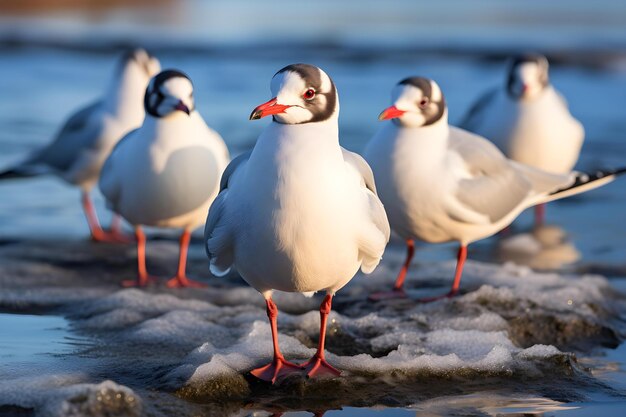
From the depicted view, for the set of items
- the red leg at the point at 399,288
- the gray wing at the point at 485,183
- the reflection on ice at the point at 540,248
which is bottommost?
the red leg at the point at 399,288

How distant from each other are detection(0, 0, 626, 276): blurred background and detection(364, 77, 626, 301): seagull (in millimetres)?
1062

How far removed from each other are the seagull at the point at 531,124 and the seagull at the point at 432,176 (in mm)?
1929

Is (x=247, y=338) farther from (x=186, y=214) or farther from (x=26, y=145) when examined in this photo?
(x=26, y=145)

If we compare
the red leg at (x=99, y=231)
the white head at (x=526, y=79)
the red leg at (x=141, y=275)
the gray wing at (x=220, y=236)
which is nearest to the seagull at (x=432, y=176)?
the gray wing at (x=220, y=236)

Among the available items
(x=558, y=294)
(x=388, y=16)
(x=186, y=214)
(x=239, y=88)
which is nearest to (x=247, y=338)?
(x=186, y=214)

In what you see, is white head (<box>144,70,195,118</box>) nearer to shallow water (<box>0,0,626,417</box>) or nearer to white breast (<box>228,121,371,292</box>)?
shallow water (<box>0,0,626,417</box>)

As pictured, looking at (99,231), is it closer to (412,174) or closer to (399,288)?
(399,288)

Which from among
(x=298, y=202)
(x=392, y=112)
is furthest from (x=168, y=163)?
(x=298, y=202)

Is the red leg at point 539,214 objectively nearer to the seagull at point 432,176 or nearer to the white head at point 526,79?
the white head at point 526,79

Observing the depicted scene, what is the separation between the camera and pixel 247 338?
4969mm

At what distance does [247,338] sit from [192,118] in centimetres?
170

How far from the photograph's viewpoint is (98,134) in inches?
310

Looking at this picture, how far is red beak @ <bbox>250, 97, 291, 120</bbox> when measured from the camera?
391 cm

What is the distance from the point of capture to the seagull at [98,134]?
7840mm
